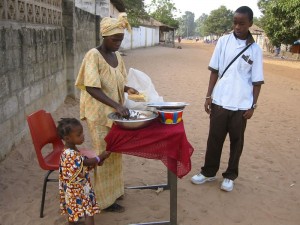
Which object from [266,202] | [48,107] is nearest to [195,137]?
[266,202]

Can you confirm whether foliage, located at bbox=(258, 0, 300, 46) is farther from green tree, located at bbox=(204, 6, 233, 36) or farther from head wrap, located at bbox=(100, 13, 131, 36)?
green tree, located at bbox=(204, 6, 233, 36)

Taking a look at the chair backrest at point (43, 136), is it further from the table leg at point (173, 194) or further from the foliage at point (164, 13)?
the foliage at point (164, 13)

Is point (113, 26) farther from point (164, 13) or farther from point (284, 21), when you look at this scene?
point (164, 13)

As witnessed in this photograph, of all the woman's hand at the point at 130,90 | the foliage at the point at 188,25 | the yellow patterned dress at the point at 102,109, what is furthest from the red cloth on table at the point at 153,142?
the foliage at the point at 188,25

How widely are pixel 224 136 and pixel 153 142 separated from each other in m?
1.40

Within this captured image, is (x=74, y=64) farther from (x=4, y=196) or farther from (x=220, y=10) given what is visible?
(x=220, y=10)

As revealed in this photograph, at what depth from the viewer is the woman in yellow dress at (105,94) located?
267cm

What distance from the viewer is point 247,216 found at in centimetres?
326

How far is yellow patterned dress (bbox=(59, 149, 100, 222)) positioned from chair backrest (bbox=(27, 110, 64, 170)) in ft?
1.40

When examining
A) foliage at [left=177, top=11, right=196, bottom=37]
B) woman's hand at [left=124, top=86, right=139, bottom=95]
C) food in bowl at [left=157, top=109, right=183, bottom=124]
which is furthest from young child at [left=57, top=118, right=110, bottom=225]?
foliage at [left=177, top=11, right=196, bottom=37]

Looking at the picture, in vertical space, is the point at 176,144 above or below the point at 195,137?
above

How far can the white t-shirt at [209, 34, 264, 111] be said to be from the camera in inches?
129

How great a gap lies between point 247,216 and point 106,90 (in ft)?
6.16

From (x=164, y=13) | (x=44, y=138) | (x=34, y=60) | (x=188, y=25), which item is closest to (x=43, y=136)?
(x=44, y=138)
